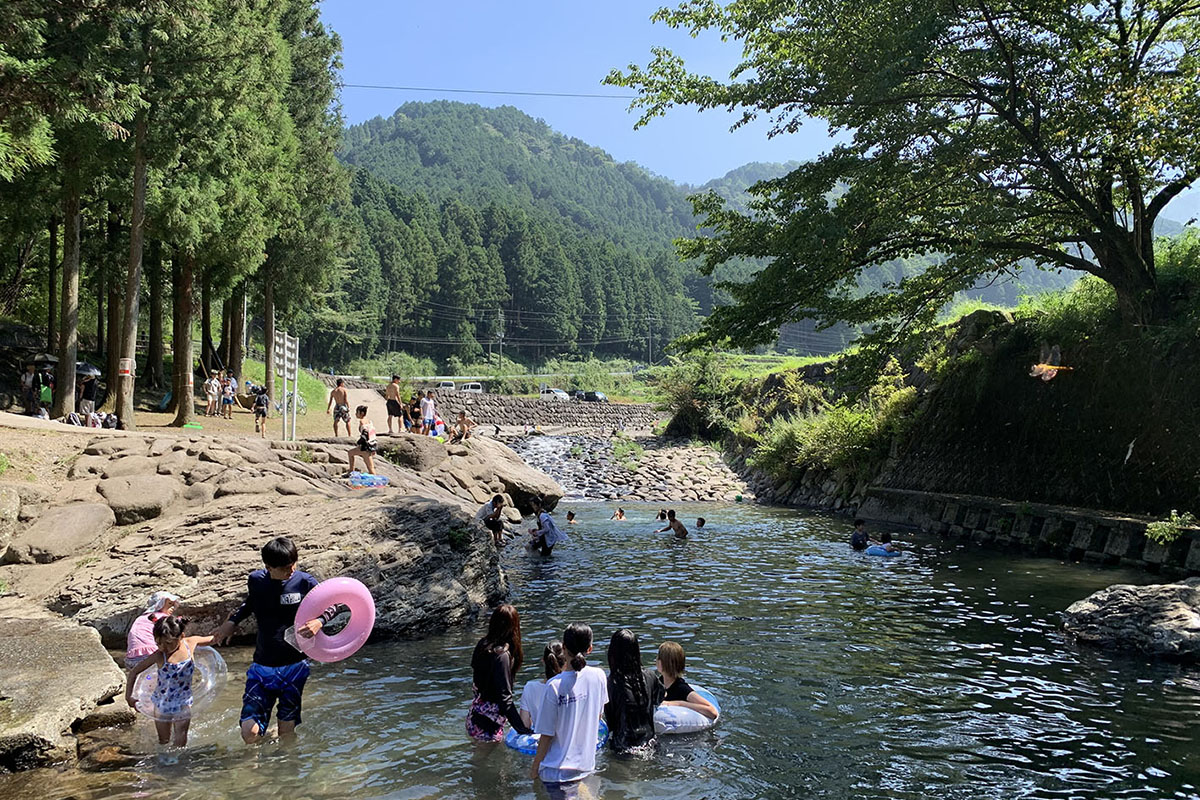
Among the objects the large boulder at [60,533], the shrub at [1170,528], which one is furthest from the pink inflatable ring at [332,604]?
the shrub at [1170,528]

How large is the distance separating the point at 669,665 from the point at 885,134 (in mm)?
12059

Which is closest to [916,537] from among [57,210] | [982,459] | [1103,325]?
[982,459]

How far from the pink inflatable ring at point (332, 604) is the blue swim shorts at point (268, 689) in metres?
0.22

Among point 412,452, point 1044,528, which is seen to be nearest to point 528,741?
point 1044,528

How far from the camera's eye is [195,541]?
10.8 m

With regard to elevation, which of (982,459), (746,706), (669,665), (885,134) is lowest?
(746,706)

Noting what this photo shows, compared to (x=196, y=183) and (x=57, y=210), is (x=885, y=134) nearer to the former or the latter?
(x=196, y=183)

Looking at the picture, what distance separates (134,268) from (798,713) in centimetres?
1860

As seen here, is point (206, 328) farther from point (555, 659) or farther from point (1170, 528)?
point (1170, 528)

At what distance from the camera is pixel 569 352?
128m

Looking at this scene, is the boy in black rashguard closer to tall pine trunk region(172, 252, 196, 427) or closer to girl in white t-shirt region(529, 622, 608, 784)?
girl in white t-shirt region(529, 622, 608, 784)

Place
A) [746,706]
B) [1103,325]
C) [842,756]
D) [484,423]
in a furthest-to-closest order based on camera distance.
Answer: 1. [484,423]
2. [1103,325]
3. [746,706]
4. [842,756]

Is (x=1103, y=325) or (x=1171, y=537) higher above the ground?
(x=1103, y=325)

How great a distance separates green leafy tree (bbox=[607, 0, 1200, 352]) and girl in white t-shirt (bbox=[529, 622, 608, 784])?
11.5 metres
